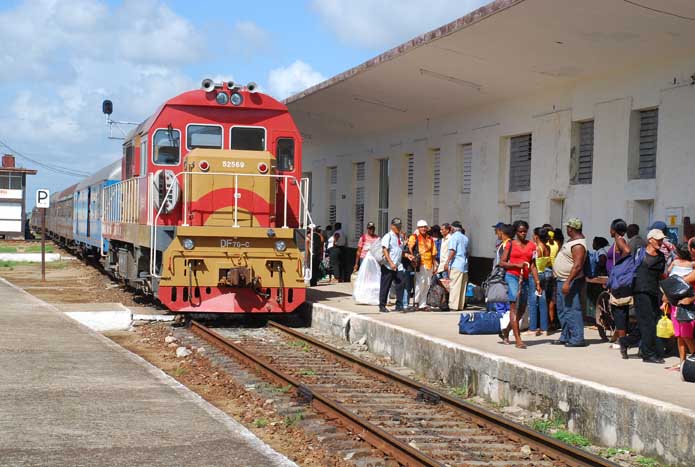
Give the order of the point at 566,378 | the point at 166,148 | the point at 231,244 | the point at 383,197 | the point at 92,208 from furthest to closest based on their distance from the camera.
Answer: the point at 92,208, the point at 383,197, the point at 166,148, the point at 231,244, the point at 566,378

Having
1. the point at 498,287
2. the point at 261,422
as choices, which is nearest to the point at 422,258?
the point at 498,287

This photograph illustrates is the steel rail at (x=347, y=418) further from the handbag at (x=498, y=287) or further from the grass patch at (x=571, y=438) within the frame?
the handbag at (x=498, y=287)

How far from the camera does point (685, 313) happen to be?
9.45 metres

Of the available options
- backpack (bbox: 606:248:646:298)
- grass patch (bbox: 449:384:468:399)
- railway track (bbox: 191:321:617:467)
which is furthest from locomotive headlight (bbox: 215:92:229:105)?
backpack (bbox: 606:248:646:298)

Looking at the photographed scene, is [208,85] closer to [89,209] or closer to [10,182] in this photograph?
[89,209]

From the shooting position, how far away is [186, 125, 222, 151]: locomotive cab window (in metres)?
16.7

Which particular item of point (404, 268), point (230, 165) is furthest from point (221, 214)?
point (404, 268)

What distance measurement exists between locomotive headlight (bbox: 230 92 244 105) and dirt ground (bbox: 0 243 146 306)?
5.41m

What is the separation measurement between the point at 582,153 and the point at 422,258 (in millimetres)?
3340

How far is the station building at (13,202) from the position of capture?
61375mm

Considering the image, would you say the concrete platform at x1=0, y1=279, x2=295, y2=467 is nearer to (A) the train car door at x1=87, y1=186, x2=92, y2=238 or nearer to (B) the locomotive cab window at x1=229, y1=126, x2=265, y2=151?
(B) the locomotive cab window at x1=229, y1=126, x2=265, y2=151

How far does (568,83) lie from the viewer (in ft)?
51.8

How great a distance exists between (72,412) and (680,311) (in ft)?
19.5

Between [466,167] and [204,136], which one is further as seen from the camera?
[466,167]
